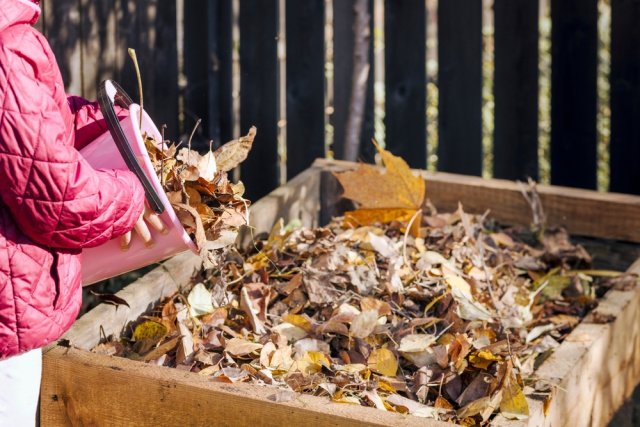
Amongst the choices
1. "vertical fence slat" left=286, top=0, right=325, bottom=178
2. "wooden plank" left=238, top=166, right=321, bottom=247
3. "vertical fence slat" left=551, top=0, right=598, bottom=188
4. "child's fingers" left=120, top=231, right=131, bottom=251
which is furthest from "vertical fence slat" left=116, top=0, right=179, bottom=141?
"child's fingers" left=120, top=231, right=131, bottom=251

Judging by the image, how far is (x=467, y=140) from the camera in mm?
4758

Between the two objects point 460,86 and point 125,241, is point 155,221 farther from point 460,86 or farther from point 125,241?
point 460,86

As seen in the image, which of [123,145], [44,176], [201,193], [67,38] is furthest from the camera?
[67,38]

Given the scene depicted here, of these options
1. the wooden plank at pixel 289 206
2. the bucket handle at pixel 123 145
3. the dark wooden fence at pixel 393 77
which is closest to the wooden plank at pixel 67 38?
the dark wooden fence at pixel 393 77

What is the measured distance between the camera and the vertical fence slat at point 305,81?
15.7 feet

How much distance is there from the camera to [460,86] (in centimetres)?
471

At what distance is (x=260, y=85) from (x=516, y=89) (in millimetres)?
1084

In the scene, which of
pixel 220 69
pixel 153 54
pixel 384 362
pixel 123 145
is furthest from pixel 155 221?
pixel 220 69

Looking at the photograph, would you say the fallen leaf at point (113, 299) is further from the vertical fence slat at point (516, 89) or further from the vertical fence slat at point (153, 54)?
the vertical fence slat at point (516, 89)

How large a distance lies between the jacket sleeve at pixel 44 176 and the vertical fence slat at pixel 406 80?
2.60 meters

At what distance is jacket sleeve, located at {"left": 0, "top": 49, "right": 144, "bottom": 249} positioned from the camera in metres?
2.15

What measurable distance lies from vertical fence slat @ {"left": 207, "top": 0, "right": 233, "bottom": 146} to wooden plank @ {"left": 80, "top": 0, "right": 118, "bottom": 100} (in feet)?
2.06

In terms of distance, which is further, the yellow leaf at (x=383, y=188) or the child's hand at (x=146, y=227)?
the yellow leaf at (x=383, y=188)

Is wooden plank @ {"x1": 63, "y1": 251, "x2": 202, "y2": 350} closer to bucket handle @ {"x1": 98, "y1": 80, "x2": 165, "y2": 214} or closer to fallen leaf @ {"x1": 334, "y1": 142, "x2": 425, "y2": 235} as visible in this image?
bucket handle @ {"x1": 98, "y1": 80, "x2": 165, "y2": 214}
